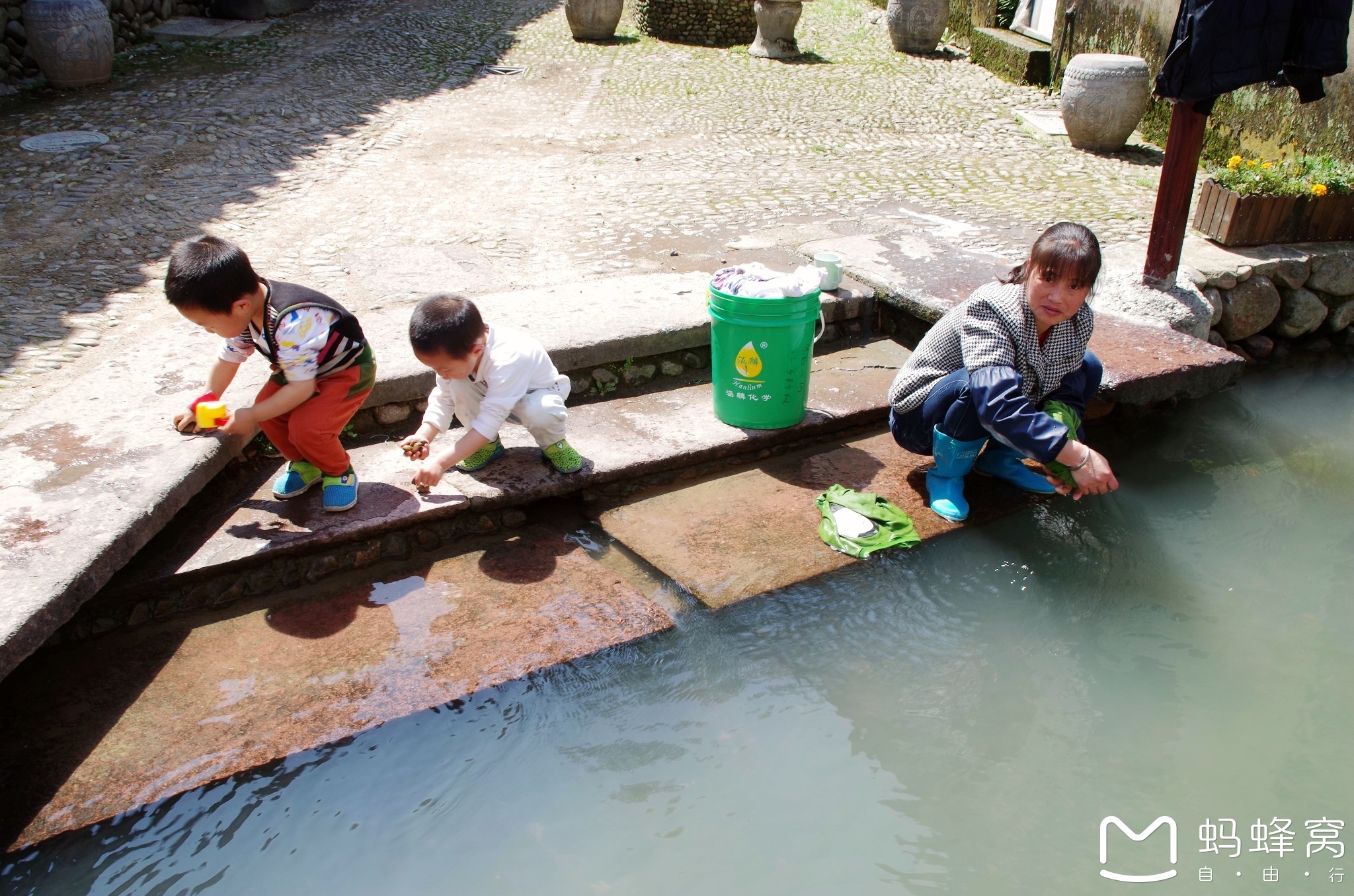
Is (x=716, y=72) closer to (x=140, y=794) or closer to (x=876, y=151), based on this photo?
(x=876, y=151)

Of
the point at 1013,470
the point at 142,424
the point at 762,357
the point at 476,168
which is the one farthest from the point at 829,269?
the point at 476,168

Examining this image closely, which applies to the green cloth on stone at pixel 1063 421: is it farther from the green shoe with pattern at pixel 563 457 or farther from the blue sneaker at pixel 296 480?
the blue sneaker at pixel 296 480

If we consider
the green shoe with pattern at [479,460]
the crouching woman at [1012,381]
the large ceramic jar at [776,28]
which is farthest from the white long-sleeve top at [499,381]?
the large ceramic jar at [776,28]

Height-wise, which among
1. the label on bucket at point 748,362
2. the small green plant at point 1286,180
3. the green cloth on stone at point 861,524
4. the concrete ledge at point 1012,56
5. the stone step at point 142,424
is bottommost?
the green cloth on stone at point 861,524

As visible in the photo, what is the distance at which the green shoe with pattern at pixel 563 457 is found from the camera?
3650 millimetres

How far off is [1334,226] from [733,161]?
426 cm

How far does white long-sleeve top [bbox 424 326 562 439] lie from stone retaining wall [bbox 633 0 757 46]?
10773 mm

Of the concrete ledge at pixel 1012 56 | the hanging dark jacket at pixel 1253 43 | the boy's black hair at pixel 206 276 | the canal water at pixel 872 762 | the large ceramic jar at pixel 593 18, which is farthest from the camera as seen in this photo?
the large ceramic jar at pixel 593 18

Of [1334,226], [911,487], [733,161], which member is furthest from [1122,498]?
[733,161]

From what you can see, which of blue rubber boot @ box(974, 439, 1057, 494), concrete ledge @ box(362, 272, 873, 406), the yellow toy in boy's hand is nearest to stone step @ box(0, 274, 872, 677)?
concrete ledge @ box(362, 272, 873, 406)

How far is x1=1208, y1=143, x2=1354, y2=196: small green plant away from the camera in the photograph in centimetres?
554

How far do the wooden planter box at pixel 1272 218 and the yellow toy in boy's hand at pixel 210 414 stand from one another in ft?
17.6

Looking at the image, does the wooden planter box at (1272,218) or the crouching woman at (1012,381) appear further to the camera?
the wooden planter box at (1272,218)

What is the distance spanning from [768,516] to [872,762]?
116cm
